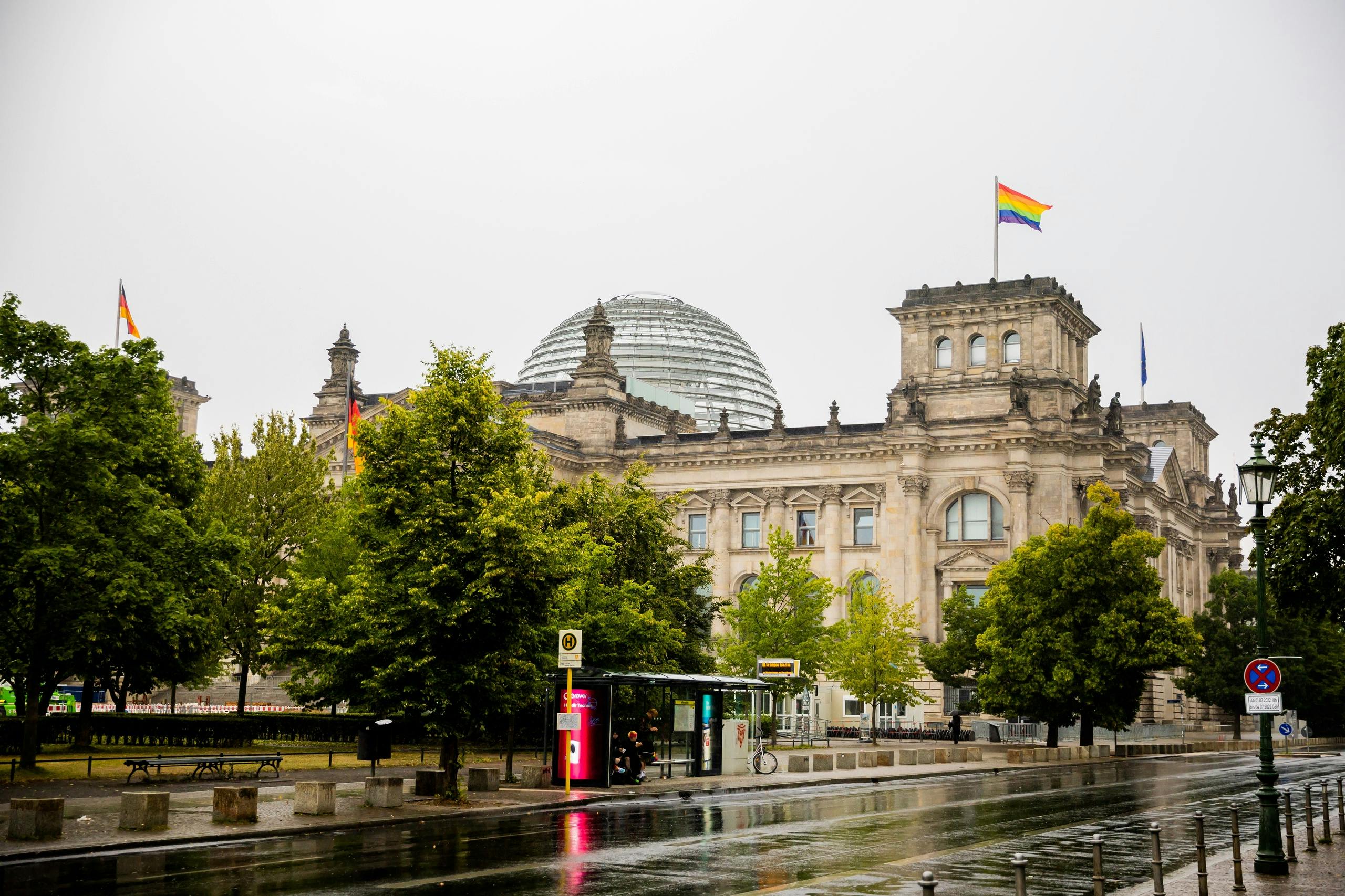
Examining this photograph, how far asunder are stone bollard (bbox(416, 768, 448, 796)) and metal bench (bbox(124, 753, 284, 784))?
520 cm

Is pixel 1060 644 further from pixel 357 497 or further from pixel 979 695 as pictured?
pixel 357 497

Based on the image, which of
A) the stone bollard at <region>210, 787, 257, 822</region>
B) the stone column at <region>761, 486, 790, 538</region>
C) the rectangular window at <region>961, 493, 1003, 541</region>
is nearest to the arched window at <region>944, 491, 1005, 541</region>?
the rectangular window at <region>961, 493, 1003, 541</region>

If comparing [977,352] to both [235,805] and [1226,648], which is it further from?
[235,805]

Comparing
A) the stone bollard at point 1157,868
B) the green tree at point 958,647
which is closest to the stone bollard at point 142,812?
the stone bollard at point 1157,868

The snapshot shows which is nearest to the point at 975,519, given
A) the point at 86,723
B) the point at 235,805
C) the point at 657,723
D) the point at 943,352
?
the point at 943,352

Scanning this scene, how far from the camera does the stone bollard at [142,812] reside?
80.5 ft

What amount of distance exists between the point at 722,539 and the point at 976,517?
17077mm

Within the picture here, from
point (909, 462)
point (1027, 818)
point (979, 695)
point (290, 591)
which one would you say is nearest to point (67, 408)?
point (290, 591)

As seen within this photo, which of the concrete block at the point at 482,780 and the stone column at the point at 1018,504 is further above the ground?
the stone column at the point at 1018,504

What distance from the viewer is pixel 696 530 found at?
9775cm

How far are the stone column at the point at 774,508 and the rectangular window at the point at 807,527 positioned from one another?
0.89 meters

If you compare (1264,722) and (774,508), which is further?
(774,508)

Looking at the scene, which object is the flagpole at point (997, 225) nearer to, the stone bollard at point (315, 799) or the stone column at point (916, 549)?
the stone column at point (916, 549)

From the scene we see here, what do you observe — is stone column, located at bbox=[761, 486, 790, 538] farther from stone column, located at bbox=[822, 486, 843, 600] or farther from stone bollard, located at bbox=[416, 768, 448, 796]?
stone bollard, located at bbox=[416, 768, 448, 796]
